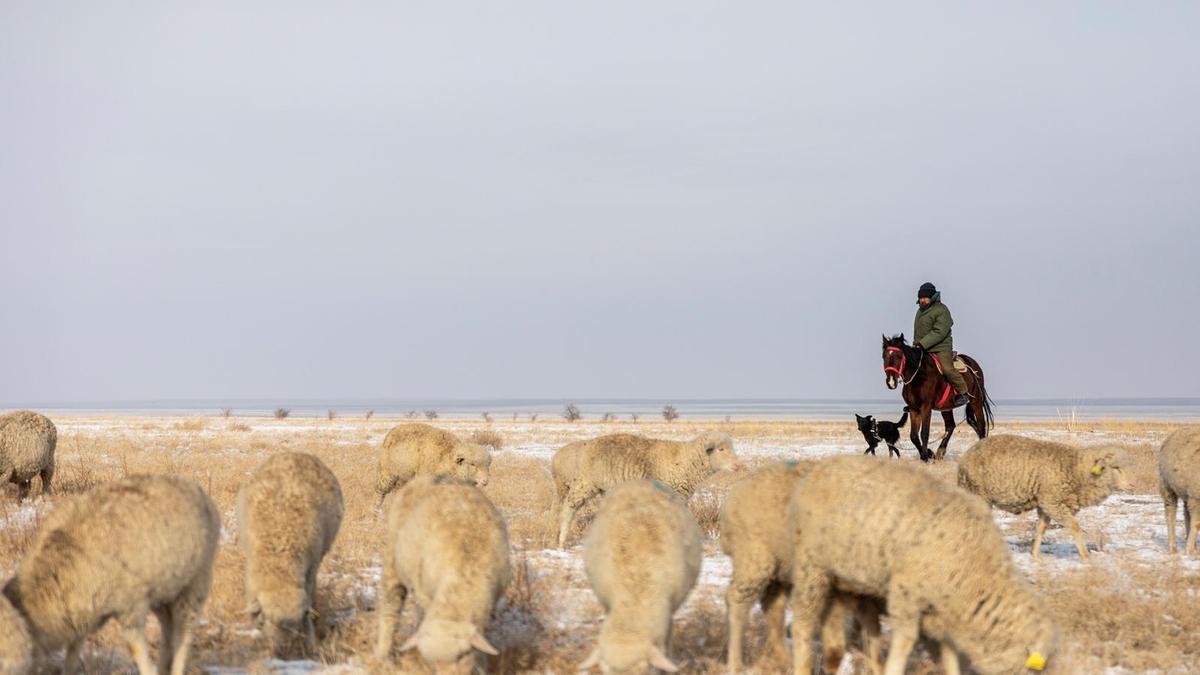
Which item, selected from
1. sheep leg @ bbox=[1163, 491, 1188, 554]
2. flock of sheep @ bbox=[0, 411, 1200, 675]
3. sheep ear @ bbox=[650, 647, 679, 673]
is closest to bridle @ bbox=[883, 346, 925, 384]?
sheep leg @ bbox=[1163, 491, 1188, 554]

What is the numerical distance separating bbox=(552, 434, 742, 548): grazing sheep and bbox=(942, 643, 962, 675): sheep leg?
5.78 meters

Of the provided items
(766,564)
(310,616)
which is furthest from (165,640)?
(766,564)

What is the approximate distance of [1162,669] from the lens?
7.55 m

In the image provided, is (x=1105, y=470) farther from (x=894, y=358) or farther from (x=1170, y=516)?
(x=894, y=358)

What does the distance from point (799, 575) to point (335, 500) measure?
12.3 feet

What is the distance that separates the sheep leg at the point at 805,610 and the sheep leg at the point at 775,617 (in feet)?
2.21

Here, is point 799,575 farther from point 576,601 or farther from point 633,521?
point 576,601

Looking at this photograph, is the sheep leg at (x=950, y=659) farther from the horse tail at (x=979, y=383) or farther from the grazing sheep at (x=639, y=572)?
the horse tail at (x=979, y=383)

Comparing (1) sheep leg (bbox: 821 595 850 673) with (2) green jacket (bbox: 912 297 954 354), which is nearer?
(1) sheep leg (bbox: 821 595 850 673)

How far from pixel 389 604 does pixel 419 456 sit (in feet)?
22.6

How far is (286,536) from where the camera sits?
762cm

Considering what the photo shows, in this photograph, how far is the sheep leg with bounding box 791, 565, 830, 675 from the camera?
697cm

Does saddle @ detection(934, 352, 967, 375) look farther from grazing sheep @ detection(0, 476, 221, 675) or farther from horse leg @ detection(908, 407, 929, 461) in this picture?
grazing sheep @ detection(0, 476, 221, 675)

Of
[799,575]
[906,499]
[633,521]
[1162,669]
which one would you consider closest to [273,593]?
[633,521]
